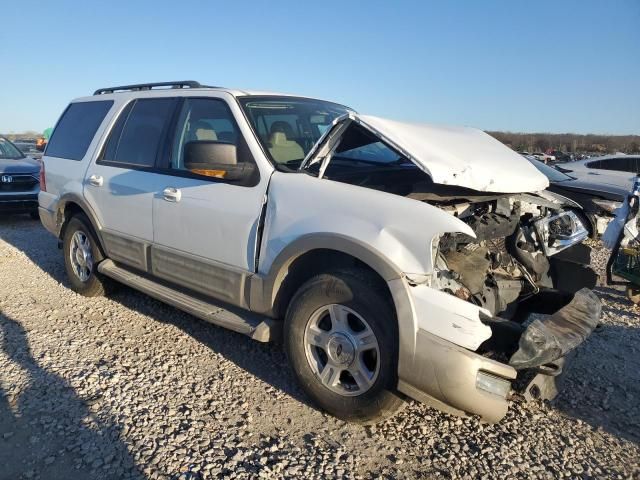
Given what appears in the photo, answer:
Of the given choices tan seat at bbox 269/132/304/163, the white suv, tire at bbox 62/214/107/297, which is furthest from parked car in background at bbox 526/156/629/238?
tire at bbox 62/214/107/297

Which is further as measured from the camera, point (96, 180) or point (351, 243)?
point (96, 180)

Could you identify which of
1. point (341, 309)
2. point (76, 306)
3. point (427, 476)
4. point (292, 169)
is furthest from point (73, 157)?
point (427, 476)

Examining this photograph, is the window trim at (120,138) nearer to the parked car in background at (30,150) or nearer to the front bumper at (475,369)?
the front bumper at (475,369)

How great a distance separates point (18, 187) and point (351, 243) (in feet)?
29.5

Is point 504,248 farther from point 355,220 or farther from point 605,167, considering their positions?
point 605,167

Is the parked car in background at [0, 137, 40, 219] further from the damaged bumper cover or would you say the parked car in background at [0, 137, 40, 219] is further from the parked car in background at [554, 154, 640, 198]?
the parked car in background at [554, 154, 640, 198]

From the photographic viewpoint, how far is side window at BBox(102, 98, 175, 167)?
4184 millimetres

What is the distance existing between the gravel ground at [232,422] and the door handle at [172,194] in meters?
1.23

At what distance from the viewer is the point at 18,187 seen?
370 inches

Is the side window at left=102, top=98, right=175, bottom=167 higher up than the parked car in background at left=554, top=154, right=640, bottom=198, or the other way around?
the side window at left=102, top=98, right=175, bottom=167

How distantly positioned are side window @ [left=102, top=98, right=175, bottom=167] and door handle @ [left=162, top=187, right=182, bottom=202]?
43cm

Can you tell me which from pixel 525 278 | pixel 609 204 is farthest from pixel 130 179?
pixel 609 204

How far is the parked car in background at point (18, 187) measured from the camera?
30.2 feet

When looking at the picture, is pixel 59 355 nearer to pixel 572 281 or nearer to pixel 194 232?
pixel 194 232
